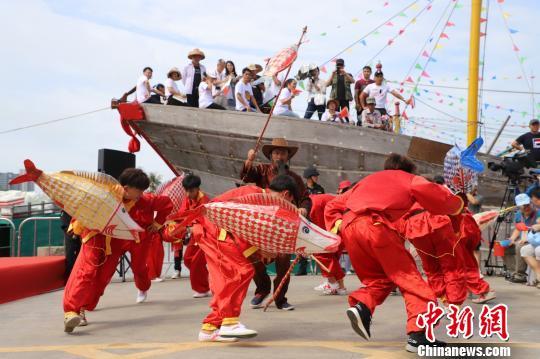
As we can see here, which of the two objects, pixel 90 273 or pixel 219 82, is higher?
pixel 219 82

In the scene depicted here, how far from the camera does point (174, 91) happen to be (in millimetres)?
12836

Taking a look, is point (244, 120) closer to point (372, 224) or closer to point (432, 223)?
point (432, 223)

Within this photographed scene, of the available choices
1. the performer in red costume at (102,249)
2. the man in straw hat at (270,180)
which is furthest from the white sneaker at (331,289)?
the performer in red costume at (102,249)

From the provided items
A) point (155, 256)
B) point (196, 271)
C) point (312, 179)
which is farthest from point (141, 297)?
point (312, 179)

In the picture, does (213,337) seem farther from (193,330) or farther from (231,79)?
(231,79)

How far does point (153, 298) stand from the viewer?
8383 mm

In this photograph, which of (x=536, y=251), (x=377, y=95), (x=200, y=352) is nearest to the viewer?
(x=200, y=352)

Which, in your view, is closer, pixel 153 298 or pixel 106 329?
pixel 106 329

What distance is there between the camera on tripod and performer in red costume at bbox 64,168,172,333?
5723mm

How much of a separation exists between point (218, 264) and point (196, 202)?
2.91m

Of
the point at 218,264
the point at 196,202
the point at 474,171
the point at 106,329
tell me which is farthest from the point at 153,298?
the point at 474,171

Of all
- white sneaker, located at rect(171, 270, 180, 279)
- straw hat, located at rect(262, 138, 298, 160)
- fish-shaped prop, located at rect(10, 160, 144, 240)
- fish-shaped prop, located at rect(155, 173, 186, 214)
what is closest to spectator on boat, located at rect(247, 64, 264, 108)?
white sneaker, located at rect(171, 270, 180, 279)

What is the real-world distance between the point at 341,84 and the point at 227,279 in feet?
25.3

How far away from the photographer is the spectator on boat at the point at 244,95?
12330mm
